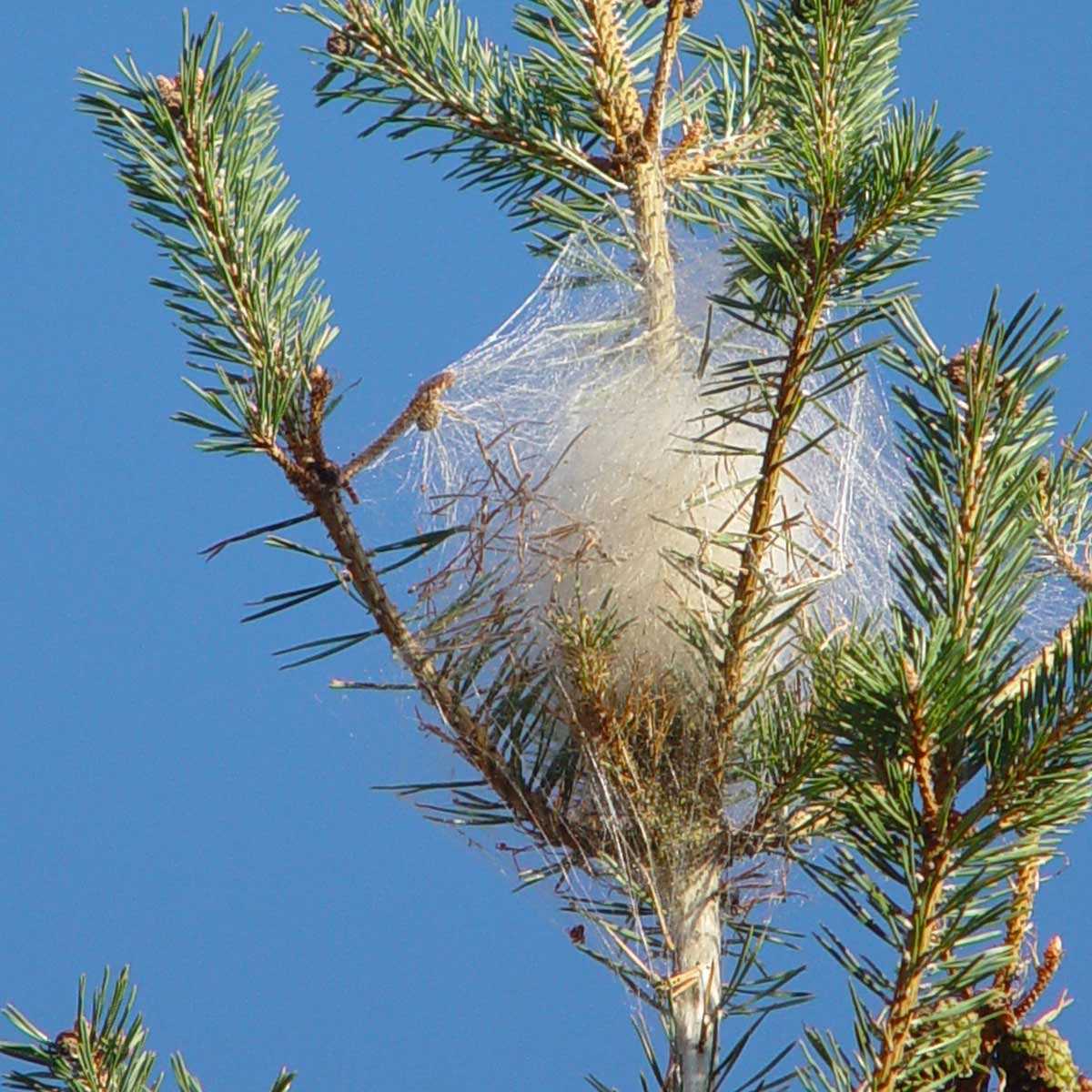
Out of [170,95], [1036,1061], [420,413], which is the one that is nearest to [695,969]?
[1036,1061]

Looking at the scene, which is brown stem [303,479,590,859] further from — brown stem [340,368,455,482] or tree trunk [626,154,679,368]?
tree trunk [626,154,679,368]

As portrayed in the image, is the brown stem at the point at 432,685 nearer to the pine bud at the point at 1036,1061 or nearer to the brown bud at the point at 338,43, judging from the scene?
the pine bud at the point at 1036,1061

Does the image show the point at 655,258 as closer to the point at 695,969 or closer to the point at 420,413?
the point at 420,413

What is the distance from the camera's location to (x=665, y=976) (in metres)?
0.75

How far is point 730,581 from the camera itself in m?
0.72

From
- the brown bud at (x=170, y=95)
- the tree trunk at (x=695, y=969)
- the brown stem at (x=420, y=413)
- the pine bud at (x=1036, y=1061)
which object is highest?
the brown bud at (x=170, y=95)

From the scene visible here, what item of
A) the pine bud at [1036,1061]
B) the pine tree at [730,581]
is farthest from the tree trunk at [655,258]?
the pine bud at [1036,1061]

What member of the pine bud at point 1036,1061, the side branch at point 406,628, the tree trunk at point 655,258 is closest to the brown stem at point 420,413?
the side branch at point 406,628

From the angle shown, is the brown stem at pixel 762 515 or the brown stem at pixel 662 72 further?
the brown stem at pixel 662 72

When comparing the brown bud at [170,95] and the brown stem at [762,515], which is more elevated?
the brown bud at [170,95]

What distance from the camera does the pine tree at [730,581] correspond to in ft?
2.08

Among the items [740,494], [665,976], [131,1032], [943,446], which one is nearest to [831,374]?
[740,494]

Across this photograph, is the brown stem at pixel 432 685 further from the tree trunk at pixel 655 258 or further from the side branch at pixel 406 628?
the tree trunk at pixel 655 258

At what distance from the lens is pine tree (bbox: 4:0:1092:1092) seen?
2.08 feet
